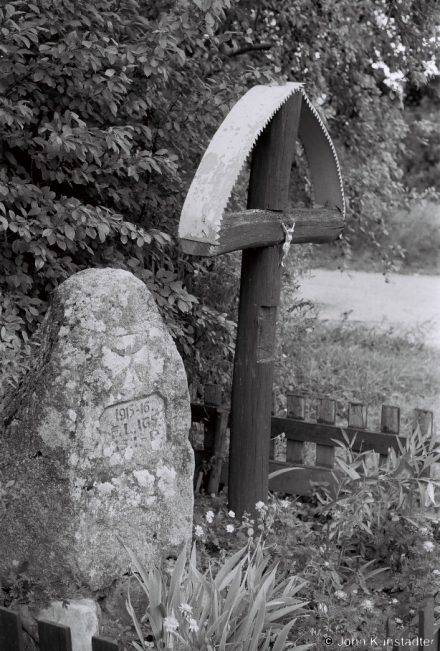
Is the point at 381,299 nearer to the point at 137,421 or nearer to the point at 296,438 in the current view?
the point at 296,438

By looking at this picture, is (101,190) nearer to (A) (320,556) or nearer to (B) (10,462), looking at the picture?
(B) (10,462)

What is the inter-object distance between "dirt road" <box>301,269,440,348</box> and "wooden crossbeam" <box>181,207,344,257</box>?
16.2 ft

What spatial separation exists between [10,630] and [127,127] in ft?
8.43

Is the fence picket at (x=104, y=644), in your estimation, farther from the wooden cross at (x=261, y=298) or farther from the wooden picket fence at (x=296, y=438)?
the wooden picket fence at (x=296, y=438)

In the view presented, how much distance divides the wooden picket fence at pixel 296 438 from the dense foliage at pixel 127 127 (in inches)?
18.4

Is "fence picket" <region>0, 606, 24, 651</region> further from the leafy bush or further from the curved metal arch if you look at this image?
the curved metal arch

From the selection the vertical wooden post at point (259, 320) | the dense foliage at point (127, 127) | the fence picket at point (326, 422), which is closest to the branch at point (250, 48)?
the dense foliage at point (127, 127)

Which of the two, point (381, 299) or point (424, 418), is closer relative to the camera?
point (424, 418)

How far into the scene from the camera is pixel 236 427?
3764 millimetres

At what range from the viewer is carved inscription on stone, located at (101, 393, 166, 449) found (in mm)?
2956

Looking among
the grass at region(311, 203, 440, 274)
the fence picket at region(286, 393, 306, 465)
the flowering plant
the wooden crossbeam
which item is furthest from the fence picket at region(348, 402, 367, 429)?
the grass at region(311, 203, 440, 274)

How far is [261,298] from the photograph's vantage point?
367 centimetres

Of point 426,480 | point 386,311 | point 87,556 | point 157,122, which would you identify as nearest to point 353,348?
point 386,311

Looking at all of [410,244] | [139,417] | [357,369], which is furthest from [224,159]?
[410,244]
